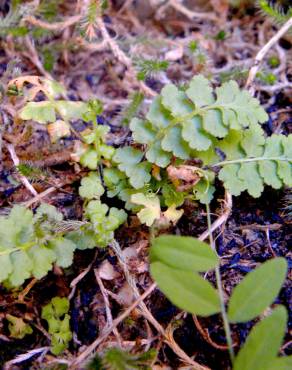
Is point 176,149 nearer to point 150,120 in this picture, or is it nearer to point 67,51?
point 150,120

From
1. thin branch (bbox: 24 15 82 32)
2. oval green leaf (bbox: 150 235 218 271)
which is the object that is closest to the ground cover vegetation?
oval green leaf (bbox: 150 235 218 271)

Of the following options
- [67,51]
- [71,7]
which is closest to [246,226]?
[67,51]

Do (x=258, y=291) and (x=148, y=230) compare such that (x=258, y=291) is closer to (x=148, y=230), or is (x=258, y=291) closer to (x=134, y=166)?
(x=148, y=230)

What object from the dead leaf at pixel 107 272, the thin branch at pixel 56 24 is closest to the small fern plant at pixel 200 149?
the dead leaf at pixel 107 272

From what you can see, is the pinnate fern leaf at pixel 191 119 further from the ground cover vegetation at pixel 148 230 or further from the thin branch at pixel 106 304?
the thin branch at pixel 106 304

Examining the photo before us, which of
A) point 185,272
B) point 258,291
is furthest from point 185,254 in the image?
point 258,291

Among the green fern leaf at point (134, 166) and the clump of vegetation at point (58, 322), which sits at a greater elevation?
the green fern leaf at point (134, 166)
